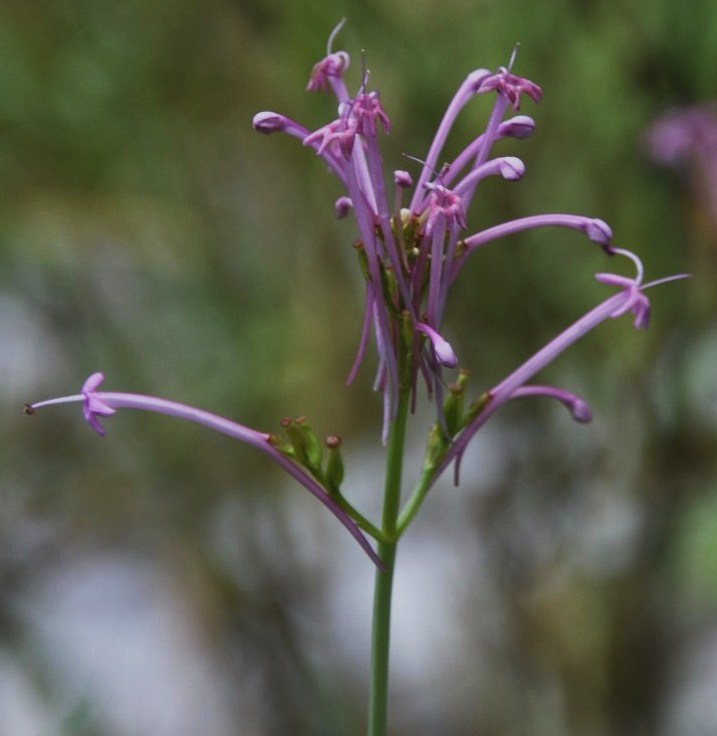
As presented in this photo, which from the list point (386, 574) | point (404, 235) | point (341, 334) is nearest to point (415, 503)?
point (386, 574)

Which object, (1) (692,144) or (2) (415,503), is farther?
(1) (692,144)

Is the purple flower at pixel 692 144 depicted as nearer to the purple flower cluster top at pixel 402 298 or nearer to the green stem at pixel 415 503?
the purple flower cluster top at pixel 402 298

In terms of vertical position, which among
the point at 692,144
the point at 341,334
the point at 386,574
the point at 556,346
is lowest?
the point at 386,574

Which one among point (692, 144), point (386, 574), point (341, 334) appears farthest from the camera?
point (341, 334)

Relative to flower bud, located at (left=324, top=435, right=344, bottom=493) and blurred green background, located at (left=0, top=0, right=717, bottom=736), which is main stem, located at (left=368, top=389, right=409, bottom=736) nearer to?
flower bud, located at (left=324, top=435, right=344, bottom=493)

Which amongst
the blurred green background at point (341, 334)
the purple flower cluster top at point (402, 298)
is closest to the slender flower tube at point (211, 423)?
the purple flower cluster top at point (402, 298)

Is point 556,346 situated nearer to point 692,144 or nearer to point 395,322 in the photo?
point 395,322
